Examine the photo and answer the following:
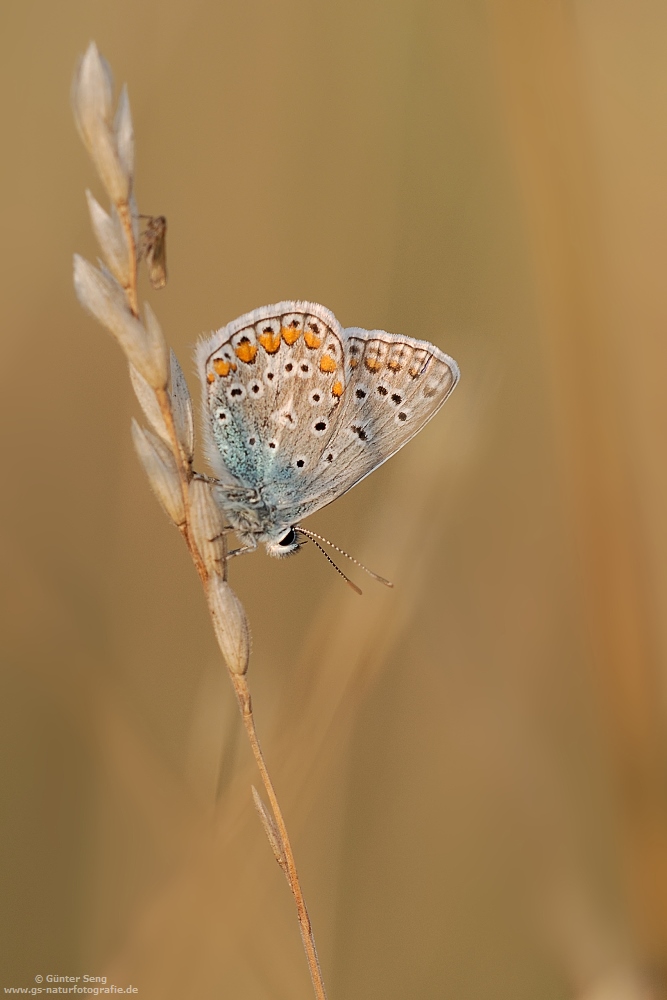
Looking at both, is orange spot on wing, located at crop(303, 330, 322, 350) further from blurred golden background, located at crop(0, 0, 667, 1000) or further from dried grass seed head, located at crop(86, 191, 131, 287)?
dried grass seed head, located at crop(86, 191, 131, 287)

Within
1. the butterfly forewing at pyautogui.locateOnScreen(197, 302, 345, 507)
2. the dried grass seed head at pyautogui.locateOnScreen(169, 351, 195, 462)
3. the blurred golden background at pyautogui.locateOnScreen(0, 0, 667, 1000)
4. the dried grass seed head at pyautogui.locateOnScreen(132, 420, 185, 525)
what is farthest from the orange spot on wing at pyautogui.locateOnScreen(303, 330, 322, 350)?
the dried grass seed head at pyautogui.locateOnScreen(132, 420, 185, 525)

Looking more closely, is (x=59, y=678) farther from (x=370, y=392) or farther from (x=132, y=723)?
(x=370, y=392)

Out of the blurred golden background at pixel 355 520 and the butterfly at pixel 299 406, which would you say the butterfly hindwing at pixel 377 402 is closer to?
the butterfly at pixel 299 406

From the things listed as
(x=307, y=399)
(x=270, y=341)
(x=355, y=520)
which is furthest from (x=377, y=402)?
(x=355, y=520)

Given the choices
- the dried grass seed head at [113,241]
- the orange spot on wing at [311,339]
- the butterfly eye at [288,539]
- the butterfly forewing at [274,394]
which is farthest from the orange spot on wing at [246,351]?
the dried grass seed head at [113,241]

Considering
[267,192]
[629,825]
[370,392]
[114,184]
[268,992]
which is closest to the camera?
[114,184]

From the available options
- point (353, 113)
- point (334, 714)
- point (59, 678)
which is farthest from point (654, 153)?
point (59, 678)
